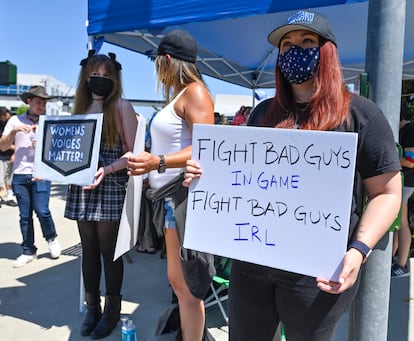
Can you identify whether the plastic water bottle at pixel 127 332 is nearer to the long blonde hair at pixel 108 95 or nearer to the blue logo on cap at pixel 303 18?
the long blonde hair at pixel 108 95

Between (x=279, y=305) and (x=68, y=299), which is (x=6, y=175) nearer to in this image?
(x=68, y=299)

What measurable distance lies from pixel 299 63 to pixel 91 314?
2.33m

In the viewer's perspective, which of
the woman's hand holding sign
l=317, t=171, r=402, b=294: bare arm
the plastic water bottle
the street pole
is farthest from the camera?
the plastic water bottle

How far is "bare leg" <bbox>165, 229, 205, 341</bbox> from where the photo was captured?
207 centimetres

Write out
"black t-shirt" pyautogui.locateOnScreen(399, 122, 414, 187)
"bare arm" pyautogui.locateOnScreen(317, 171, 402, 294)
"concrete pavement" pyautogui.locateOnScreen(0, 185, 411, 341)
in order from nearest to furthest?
"bare arm" pyautogui.locateOnScreen(317, 171, 402, 294) → "concrete pavement" pyautogui.locateOnScreen(0, 185, 411, 341) → "black t-shirt" pyautogui.locateOnScreen(399, 122, 414, 187)

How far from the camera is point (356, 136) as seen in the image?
1.14 metres

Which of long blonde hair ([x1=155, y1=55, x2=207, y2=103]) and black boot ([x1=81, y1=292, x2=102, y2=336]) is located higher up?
long blonde hair ([x1=155, y1=55, x2=207, y2=103])

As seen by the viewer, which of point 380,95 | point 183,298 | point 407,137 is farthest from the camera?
point 407,137

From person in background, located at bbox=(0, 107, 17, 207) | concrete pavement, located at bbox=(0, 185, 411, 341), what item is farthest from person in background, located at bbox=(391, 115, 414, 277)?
person in background, located at bbox=(0, 107, 17, 207)

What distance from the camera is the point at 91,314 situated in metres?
2.80

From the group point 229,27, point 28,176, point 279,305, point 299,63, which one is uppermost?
point 229,27

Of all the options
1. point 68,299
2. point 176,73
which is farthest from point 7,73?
point 176,73

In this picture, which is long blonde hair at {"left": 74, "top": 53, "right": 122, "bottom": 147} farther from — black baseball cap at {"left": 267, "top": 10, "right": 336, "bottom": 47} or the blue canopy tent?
black baseball cap at {"left": 267, "top": 10, "right": 336, "bottom": 47}

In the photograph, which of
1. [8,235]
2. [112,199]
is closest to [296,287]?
[112,199]
